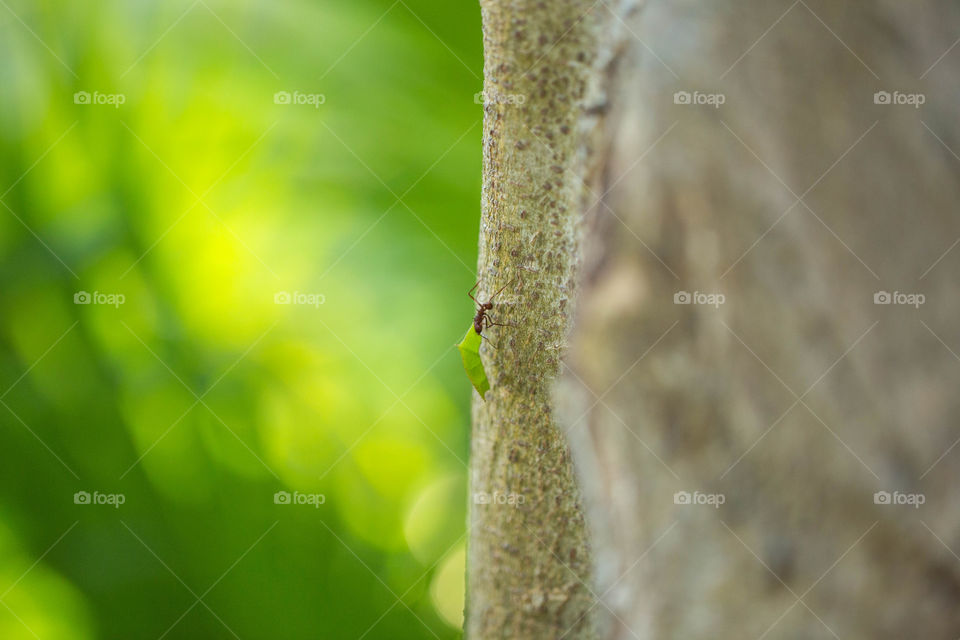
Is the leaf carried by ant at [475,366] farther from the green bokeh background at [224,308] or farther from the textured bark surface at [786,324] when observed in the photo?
the green bokeh background at [224,308]

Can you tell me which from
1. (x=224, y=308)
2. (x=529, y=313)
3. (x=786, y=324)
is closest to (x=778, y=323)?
(x=786, y=324)

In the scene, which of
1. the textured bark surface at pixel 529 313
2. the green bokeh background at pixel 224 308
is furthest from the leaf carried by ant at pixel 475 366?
the green bokeh background at pixel 224 308

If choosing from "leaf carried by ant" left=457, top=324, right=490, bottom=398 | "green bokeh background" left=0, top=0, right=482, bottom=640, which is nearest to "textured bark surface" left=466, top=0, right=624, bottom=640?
"leaf carried by ant" left=457, top=324, right=490, bottom=398

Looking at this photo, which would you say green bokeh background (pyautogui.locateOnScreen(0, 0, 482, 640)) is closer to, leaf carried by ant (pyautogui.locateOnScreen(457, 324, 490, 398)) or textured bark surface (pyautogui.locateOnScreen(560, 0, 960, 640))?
leaf carried by ant (pyautogui.locateOnScreen(457, 324, 490, 398))

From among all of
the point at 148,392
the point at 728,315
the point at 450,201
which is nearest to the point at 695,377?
the point at 728,315

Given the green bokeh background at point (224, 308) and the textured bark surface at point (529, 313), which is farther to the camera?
the green bokeh background at point (224, 308)

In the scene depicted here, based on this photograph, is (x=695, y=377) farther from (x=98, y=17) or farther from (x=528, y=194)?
(x=98, y=17)
